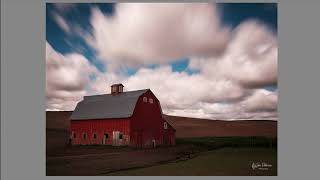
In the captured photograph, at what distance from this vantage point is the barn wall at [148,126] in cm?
2689

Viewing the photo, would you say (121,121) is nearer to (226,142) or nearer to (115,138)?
(115,138)

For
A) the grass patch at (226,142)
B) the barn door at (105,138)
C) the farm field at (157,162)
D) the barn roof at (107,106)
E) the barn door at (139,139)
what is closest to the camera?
the farm field at (157,162)

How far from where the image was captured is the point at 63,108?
74.0 feet

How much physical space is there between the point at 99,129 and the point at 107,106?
2.06 metres

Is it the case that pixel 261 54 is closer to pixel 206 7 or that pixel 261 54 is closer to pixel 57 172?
pixel 206 7

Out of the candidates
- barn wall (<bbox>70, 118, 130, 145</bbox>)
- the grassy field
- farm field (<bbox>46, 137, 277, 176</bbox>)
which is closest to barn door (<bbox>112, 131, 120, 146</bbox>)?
barn wall (<bbox>70, 118, 130, 145</bbox>)

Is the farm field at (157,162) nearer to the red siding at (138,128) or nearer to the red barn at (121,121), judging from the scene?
the red siding at (138,128)

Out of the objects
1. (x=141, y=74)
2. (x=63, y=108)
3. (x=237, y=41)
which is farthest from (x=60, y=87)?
(x=237, y=41)

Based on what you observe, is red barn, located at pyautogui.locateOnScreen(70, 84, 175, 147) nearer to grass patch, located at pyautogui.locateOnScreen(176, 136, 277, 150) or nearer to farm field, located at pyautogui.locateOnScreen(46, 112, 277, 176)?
farm field, located at pyautogui.locateOnScreen(46, 112, 277, 176)

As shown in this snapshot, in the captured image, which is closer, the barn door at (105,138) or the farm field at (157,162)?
the farm field at (157,162)

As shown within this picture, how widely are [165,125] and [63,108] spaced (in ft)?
30.3

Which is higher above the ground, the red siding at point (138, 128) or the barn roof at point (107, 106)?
the barn roof at point (107, 106)

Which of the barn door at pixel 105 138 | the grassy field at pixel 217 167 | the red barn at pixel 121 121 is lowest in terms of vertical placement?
the grassy field at pixel 217 167

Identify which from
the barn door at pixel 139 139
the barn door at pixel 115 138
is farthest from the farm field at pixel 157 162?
the barn door at pixel 115 138
